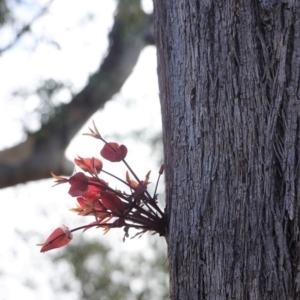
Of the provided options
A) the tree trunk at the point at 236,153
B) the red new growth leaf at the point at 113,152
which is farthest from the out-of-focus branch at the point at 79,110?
the tree trunk at the point at 236,153

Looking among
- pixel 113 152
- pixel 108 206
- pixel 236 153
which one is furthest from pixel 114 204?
pixel 236 153

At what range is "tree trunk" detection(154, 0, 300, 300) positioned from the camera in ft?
3.31

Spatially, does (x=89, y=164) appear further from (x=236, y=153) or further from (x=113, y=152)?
(x=236, y=153)

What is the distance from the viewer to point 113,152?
129 centimetres

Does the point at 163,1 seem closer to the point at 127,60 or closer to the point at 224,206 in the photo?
the point at 224,206

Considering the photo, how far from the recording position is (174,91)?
1169mm

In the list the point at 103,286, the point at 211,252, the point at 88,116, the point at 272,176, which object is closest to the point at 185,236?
the point at 211,252

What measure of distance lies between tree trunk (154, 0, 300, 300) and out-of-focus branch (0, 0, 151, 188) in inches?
200

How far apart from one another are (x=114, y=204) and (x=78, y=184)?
79 mm

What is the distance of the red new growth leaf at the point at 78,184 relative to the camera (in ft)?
3.94

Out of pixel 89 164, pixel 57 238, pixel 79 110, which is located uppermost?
pixel 79 110

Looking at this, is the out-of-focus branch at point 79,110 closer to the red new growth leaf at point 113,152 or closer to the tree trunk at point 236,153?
the red new growth leaf at point 113,152

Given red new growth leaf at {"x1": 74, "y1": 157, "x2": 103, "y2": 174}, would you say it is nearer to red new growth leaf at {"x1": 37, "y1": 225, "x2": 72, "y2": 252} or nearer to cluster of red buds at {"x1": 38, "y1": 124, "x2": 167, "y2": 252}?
cluster of red buds at {"x1": 38, "y1": 124, "x2": 167, "y2": 252}

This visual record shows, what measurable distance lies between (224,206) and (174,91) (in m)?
0.24
